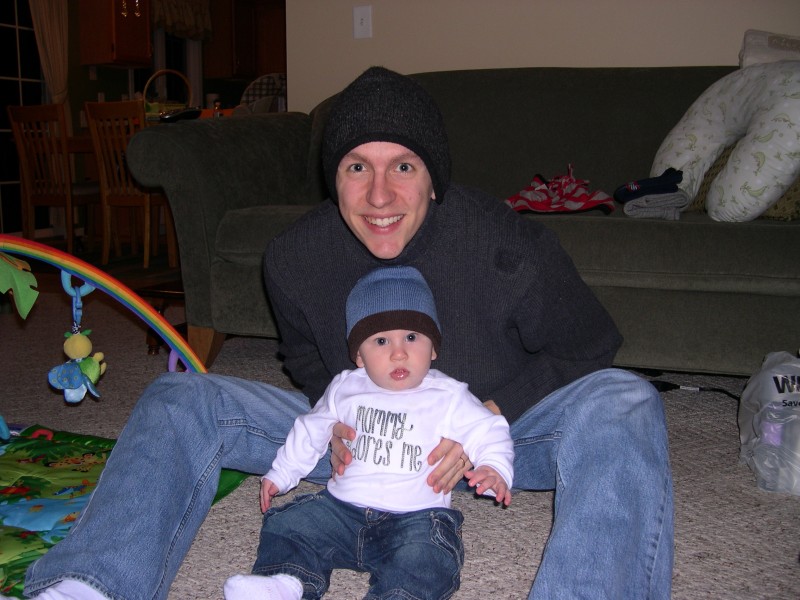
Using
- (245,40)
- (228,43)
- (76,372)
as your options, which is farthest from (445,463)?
(245,40)

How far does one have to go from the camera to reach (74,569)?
0.95 meters

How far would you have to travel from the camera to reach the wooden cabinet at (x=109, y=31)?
6754 mm

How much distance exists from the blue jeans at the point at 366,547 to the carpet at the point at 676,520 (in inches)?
4.4

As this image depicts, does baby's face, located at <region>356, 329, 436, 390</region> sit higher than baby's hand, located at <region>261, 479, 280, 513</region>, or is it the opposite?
baby's face, located at <region>356, 329, 436, 390</region>

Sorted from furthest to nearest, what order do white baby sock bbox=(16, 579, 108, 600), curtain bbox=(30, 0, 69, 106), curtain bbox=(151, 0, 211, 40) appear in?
curtain bbox=(151, 0, 211, 40) < curtain bbox=(30, 0, 69, 106) < white baby sock bbox=(16, 579, 108, 600)

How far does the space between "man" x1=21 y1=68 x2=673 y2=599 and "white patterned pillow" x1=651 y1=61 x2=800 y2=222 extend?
3.37ft

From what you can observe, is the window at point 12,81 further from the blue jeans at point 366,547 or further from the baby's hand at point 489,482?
the baby's hand at point 489,482

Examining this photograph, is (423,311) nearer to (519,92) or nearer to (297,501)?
(297,501)

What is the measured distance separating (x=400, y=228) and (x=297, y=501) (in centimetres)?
48

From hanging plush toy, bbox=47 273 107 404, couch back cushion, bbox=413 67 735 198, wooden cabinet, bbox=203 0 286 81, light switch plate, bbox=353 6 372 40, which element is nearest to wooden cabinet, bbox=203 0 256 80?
wooden cabinet, bbox=203 0 286 81

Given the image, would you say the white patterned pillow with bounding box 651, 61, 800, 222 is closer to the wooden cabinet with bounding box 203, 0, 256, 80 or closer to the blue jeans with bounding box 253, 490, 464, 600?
the blue jeans with bounding box 253, 490, 464, 600

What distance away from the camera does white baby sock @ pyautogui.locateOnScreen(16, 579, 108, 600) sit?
3.07 feet

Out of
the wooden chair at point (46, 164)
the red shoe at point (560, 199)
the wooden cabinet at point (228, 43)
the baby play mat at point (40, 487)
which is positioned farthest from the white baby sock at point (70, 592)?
the wooden cabinet at point (228, 43)

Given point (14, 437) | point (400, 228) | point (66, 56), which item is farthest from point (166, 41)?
point (400, 228)
